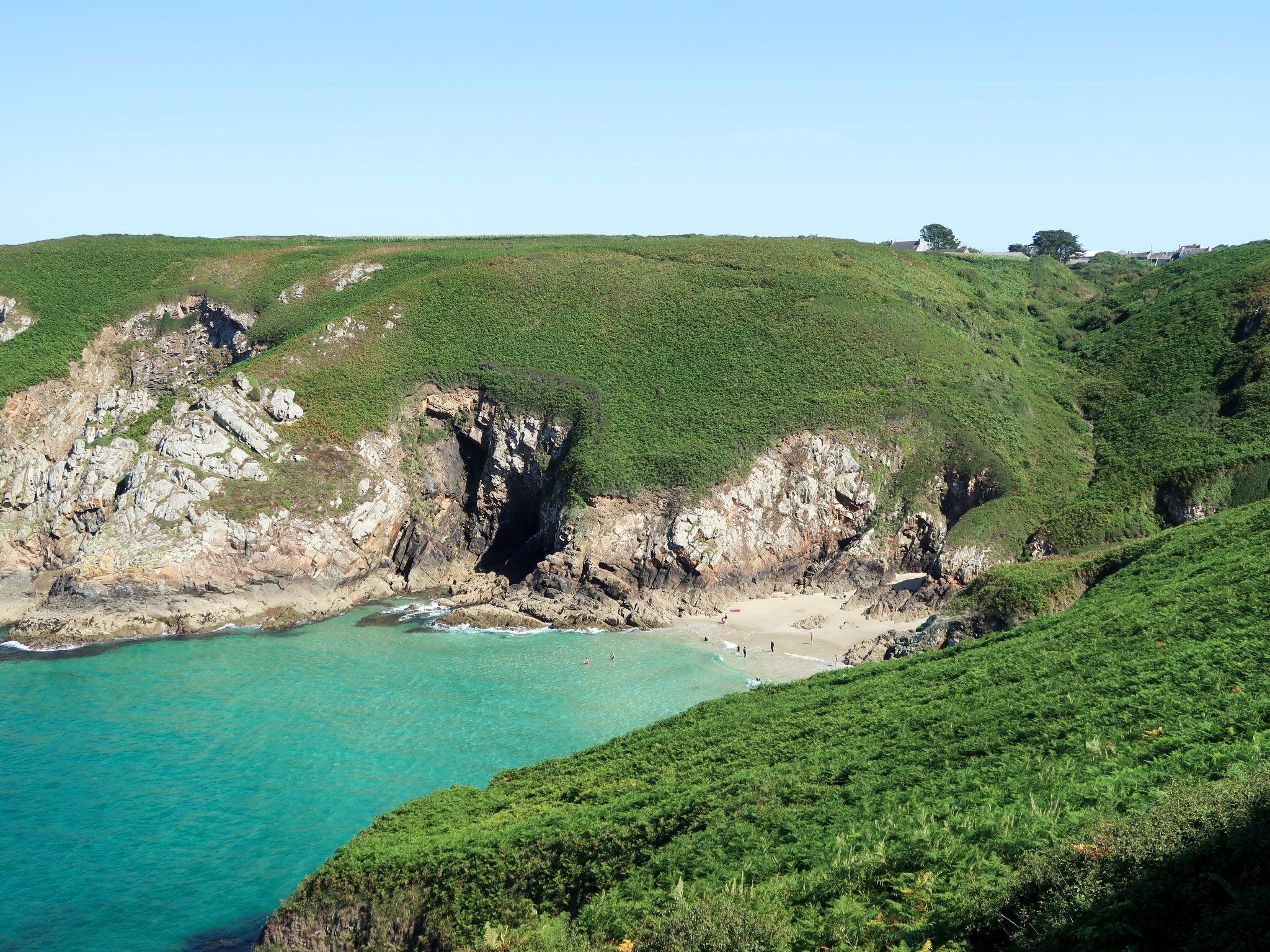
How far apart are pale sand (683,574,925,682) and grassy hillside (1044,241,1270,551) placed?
42.6 feet

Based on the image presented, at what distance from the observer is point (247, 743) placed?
40781mm

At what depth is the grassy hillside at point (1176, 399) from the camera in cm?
5441

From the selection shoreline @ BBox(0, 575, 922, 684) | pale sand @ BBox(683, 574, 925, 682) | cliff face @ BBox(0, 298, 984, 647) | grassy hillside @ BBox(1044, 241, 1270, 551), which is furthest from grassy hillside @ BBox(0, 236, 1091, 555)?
shoreline @ BBox(0, 575, 922, 684)

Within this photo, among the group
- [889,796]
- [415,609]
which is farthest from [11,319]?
[889,796]

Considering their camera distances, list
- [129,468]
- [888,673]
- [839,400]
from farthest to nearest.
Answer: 1. [839,400]
2. [129,468]
3. [888,673]

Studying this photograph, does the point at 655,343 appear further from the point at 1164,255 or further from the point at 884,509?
the point at 1164,255

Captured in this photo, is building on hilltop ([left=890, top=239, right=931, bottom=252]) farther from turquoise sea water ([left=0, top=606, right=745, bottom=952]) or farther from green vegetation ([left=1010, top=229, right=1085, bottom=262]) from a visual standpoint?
turquoise sea water ([left=0, top=606, right=745, bottom=952])

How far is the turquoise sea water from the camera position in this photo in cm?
2975

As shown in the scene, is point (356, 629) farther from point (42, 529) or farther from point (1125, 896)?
point (1125, 896)

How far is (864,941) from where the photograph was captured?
13898mm

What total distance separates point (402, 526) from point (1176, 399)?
57.8 m

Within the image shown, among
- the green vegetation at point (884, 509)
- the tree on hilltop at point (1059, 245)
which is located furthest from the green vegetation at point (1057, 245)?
the green vegetation at point (884, 509)

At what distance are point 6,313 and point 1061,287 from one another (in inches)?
4534

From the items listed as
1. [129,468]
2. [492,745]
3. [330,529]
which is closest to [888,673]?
[492,745]
